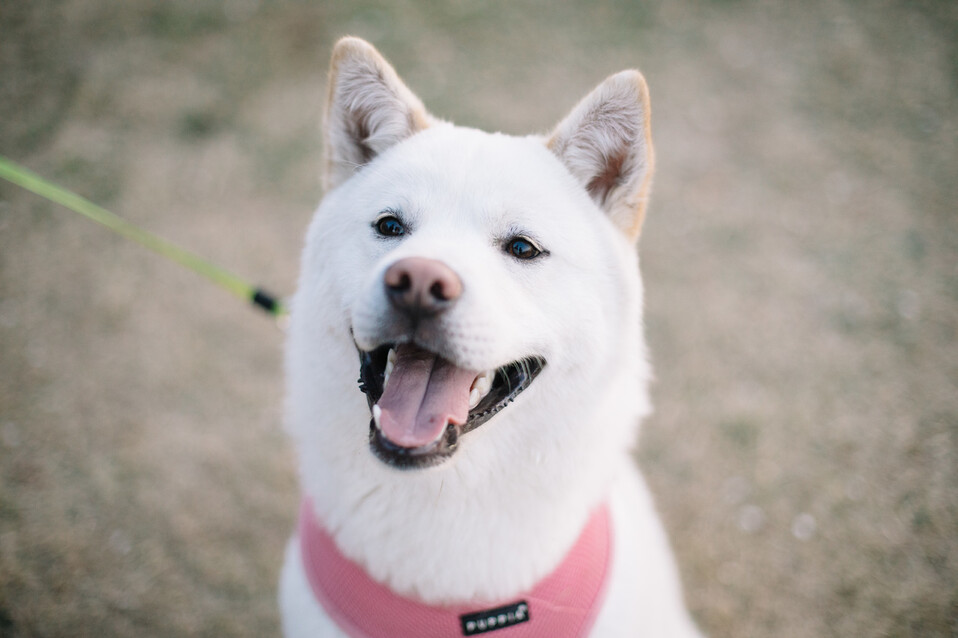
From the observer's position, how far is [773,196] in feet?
16.6

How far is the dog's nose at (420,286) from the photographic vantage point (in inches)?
59.2

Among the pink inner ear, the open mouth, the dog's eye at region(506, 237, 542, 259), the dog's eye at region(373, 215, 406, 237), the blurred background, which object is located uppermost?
the pink inner ear

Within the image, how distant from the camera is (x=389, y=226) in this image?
74.2 inches

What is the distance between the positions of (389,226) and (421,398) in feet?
2.04

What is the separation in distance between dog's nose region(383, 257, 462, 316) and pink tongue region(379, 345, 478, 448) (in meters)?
0.25

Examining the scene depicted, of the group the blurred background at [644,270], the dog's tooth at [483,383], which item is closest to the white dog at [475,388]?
the dog's tooth at [483,383]

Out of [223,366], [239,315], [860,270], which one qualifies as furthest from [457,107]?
[860,270]

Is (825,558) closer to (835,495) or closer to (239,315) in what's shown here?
(835,495)

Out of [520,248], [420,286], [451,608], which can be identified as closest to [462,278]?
[420,286]

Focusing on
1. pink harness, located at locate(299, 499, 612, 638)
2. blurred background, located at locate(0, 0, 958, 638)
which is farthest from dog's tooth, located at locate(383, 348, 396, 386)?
blurred background, located at locate(0, 0, 958, 638)

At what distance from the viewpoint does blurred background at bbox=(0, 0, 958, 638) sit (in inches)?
129

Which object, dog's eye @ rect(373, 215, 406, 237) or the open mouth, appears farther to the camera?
dog's eye @ rect(373, 215, 406, 237)

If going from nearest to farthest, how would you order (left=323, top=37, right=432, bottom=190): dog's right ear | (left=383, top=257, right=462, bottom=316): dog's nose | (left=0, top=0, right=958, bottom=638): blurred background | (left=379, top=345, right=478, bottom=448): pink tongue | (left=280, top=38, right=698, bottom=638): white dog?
(left=383, top=257, right=462, bottom=316): dog's nose
(left=379, top=345, right=478, bottom=448): pink tongue
(left=280, top=38, right=698, bottom=638): white dog
(left=323, top=37, right=432, bottom=190): dog's right ear
(left=0, top=0, right=958, bottom=638): blurred background

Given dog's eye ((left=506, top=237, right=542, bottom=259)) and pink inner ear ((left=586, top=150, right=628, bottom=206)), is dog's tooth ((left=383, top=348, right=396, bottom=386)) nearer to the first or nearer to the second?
dog's eye ((left=506, top=237, right=542, bottom=259))
